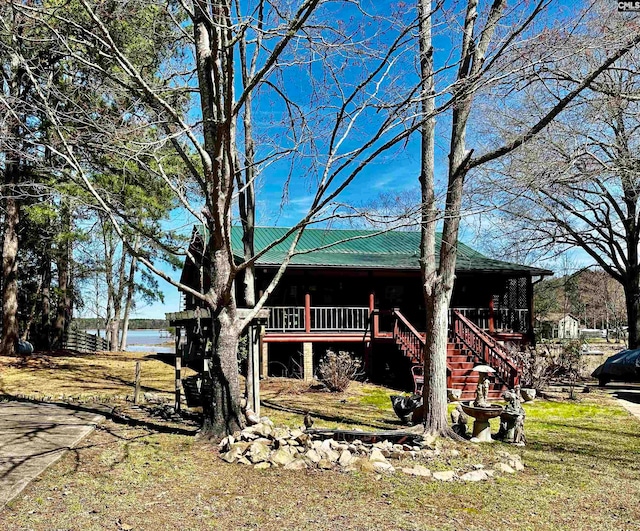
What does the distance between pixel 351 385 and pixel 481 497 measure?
947 centimetres

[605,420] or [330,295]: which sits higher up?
[330,295]

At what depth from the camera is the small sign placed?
8719 millimetres

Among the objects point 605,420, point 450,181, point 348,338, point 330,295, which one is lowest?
point 605,420

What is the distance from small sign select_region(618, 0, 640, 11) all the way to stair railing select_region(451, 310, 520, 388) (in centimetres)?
753

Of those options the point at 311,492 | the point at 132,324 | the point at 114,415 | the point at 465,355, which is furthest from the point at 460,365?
the point at 132,324

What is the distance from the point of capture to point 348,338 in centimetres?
1697

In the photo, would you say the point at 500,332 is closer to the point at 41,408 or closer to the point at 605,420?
the point at 605,420

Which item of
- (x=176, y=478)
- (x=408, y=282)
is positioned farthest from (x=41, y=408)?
(x=408, y=282)

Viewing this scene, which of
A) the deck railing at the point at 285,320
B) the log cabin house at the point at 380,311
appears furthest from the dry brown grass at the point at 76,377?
the deck railing at the point at 285,320

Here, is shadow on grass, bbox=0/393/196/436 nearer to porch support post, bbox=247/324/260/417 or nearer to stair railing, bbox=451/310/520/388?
porch support post, bbox=247/324/260/417

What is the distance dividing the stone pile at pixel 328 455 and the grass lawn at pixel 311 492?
18cm

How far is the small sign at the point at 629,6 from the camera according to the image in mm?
8719

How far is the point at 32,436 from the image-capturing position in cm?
773

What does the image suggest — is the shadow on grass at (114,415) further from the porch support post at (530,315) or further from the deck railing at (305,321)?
the porch support post at (530,315)
